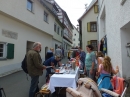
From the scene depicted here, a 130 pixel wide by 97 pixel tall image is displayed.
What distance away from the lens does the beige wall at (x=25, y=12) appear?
26.1ft

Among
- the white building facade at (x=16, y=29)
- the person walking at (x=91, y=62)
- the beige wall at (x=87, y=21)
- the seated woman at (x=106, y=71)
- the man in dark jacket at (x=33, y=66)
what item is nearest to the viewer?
the seated woman at (x=106, y=71)

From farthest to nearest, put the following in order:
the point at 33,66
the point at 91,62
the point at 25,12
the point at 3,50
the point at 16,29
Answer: the point at 25,12 < the point at 16,29 < the point at 3,50 < the point at 91,62 < the point at 33,66

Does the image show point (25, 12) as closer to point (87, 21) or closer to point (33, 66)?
point (33, 66)

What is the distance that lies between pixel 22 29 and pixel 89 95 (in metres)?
9.05

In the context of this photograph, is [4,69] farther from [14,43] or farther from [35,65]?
[35,65]

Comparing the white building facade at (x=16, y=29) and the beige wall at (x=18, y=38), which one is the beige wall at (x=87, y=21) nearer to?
the white building facade at (x=16, y=29)

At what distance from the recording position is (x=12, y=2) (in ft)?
27.7

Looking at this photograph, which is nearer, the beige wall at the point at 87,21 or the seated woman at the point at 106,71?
the seated woman at the point at 106,71

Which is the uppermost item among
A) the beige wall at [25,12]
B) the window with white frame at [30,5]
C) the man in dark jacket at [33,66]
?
the window with white frame at [30,5]

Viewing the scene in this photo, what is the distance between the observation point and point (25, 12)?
396 inches

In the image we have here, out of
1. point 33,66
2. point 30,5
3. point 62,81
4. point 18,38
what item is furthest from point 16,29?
point 62,81

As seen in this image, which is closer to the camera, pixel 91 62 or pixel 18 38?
pixel 91 62

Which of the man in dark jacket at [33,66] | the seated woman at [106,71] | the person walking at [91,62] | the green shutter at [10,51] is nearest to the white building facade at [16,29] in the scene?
the green shutter at [10,51]

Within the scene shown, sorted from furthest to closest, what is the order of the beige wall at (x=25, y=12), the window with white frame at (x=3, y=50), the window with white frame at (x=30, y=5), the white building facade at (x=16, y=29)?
the window with white frame at (x=30, y=5)
the window with white frame at (x=3, y=50)
the white building facade at (x=16, y=29)
the beige wall at (x=25, y=12)
